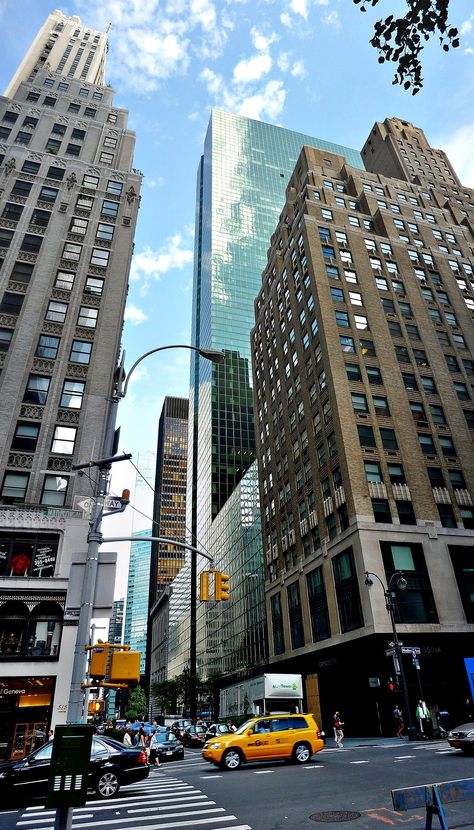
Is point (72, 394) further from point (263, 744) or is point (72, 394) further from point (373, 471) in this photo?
point (373, 471)

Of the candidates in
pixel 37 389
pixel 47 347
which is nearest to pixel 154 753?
pixel 37 389

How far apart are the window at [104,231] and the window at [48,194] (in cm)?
464

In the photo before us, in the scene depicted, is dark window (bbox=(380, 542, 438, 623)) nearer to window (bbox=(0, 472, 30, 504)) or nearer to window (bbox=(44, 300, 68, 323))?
window (bbox=(0, 472, 30, 504))

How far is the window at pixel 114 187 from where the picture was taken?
147 ft

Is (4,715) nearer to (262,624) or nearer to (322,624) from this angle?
(322,624)

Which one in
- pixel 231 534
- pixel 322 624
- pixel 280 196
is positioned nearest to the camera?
pixel 322 624

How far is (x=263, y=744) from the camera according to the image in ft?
59.8

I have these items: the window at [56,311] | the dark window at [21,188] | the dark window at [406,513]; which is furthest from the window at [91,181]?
the dark window at [406,513]

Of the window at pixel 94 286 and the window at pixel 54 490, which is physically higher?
the window at pixel 94 286

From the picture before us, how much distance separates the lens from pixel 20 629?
79.3 ft

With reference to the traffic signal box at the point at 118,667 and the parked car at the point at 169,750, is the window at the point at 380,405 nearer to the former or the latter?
the parked car at the point at 169,750

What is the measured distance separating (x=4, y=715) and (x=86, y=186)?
134ft

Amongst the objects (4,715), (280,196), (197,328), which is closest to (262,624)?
(4,715)

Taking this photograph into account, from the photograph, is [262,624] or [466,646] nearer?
[466,646]
